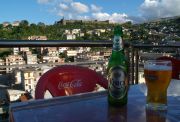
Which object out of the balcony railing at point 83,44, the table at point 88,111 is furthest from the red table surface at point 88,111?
the balcony railing at point 83,44

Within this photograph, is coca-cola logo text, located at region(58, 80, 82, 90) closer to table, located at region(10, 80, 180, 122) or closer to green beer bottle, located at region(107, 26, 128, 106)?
table, located at region(10, 80, 180, 122)

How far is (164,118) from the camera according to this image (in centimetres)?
100

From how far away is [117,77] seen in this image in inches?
44.1

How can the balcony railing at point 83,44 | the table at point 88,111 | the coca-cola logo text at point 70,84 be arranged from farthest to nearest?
the balcony railing at point 83,44
the coca-cola logo text at point 70,84
the table at point 88,111

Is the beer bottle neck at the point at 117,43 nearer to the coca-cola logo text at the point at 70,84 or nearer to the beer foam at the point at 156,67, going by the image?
the beer foam at the point at 156,67

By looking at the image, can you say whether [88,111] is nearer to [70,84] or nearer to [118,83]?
[118,83]

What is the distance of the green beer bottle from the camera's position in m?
1.12

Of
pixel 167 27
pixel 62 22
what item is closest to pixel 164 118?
pixel 167 27

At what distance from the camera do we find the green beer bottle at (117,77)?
1117mm

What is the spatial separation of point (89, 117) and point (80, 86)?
0.81 m

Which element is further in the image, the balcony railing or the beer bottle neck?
the balcony railing

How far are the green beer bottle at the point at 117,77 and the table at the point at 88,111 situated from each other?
3cm

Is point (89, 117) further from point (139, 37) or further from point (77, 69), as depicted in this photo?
point (139, 37)

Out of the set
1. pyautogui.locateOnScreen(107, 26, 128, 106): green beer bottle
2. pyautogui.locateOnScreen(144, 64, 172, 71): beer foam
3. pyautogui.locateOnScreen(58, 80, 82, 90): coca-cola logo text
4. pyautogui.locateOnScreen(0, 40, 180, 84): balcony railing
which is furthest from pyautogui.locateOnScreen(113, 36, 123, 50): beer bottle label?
pyautogui.locateOnScreen(0, 40, 180, 84): balcony railing
